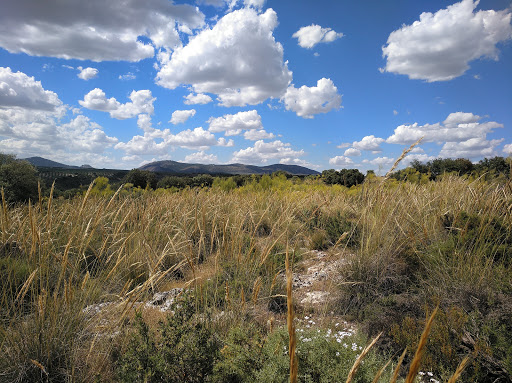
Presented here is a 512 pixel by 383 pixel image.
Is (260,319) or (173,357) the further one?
(260,319)

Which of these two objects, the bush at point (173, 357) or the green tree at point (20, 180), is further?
the green tree at point (20, 180)

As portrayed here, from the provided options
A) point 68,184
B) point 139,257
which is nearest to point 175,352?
point 139,257

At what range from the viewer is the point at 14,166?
1026 centimetres

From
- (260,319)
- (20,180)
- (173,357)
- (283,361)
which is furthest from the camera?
(20,180)

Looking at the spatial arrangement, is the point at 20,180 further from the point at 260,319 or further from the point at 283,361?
the point at 283,361

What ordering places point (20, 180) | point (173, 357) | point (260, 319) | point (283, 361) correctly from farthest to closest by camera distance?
point (20, 180), point (260, 319), point (173, 357), point (283, 361)

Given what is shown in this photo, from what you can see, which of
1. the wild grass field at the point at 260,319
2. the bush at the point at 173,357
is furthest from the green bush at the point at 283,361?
the bush at the point at 173,357

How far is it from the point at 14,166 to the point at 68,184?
69.8ft

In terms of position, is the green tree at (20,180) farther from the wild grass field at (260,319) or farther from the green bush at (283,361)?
the green bush at (283,361)

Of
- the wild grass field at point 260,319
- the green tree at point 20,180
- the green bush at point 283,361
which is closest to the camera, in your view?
the green bush at point 283,361

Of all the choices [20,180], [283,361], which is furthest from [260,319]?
[20,180]

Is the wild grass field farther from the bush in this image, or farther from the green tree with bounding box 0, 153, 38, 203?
the green tree with bounding box 0, 153, 38, 203

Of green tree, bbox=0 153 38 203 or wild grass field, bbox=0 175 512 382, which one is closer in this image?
wild grass field, bbox=0 175 512 382

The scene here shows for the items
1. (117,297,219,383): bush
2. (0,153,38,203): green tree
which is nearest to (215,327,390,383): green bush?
(117,297,219,383): bush
